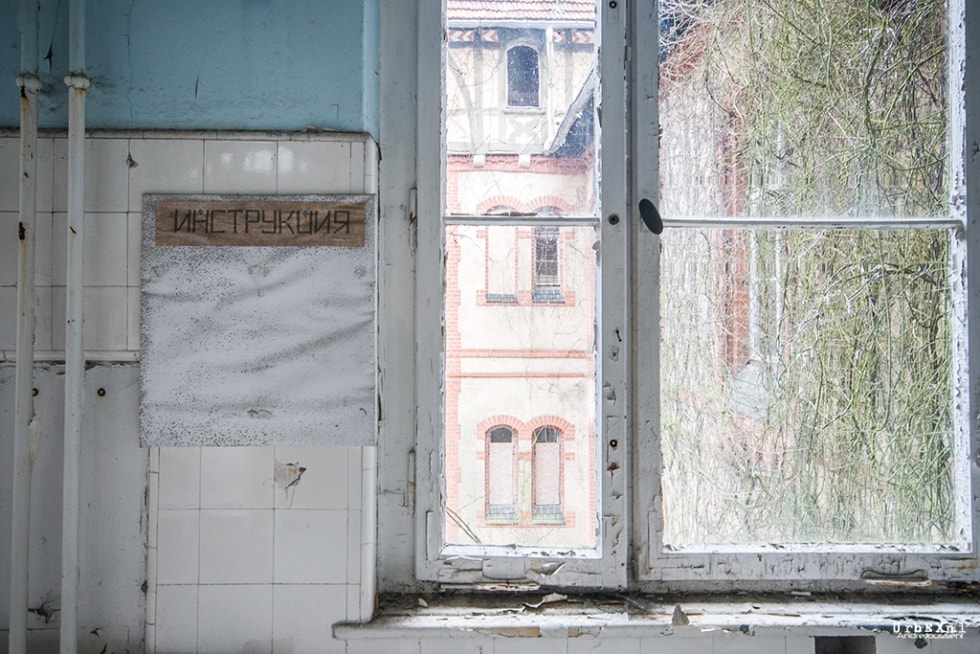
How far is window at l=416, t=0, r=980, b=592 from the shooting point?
4.92 feet

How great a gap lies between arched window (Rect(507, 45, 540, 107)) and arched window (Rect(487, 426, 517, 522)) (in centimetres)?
82

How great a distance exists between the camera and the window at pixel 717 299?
4.92 feet

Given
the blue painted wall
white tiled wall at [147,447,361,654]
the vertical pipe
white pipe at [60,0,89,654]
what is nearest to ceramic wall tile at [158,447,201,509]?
white tiled wall at [147,447,361,654]

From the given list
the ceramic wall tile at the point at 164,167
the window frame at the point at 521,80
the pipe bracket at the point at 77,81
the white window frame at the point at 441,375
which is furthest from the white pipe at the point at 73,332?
the window frame at the point at 521,80

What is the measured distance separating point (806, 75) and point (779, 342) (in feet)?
2.23

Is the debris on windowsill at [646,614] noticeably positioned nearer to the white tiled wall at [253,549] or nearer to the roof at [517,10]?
the white tiled wall at [253,549]

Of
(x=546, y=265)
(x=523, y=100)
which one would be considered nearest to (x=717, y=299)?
(x=546, y=265)

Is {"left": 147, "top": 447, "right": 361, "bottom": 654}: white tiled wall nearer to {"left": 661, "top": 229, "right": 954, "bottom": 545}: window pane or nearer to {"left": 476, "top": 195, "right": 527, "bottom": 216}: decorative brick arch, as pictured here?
{"left": 476, "top": 195, "right": 527, "bottom": 216}: decorative brick arch

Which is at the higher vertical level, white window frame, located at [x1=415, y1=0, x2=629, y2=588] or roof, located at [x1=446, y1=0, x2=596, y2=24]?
roof, located at [x1=446, y1=0, x2=596, y2=24]

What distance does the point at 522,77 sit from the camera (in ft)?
5.04

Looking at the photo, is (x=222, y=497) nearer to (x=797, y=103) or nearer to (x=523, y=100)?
(x=523, y=100)

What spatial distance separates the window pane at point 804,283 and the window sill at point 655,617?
0.51 ft

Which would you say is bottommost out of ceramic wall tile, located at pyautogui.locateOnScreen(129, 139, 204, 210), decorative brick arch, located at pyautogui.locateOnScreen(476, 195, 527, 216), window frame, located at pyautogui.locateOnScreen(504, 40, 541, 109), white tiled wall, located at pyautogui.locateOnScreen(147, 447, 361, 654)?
white tiled wall, located at pyautogui.locateOnScreen(147, 447, 361, 654)

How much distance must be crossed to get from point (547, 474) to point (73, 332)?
1.12 m
